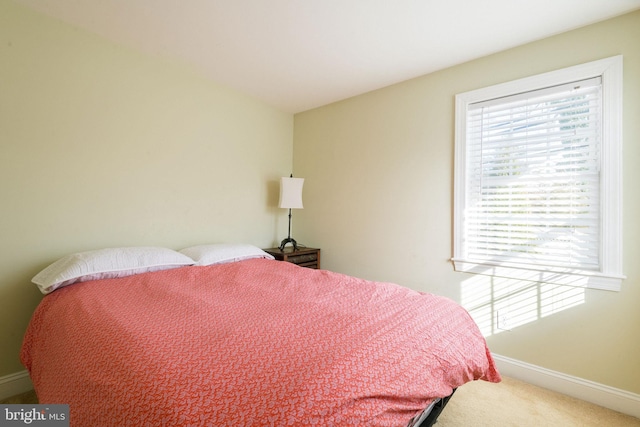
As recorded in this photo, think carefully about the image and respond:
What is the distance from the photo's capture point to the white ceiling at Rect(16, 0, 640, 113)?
1747mm

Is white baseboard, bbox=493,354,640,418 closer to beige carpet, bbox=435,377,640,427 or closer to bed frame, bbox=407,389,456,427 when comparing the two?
beige carpet, bbox=435,377,640,427

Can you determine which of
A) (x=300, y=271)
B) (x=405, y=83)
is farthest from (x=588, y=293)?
(x=405, y=83)

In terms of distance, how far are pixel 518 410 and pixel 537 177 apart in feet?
5.06

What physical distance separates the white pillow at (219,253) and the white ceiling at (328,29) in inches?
64.1

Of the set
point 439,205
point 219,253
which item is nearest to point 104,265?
point 219,253

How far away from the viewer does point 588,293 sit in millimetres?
1847

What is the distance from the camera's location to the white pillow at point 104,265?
164 cm

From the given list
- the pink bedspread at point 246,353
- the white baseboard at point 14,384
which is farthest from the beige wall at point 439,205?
the white baseboard at point 14,384

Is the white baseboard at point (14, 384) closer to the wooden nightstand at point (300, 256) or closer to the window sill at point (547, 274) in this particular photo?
the wooden nightstand at point (300, 256)

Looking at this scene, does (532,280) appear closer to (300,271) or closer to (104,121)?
(300,271)

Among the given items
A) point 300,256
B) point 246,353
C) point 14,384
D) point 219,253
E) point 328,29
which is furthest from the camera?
point 300,256

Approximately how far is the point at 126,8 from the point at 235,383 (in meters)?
2.32

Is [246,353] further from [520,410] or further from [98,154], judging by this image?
[98,154]

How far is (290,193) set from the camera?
10.3 ft
